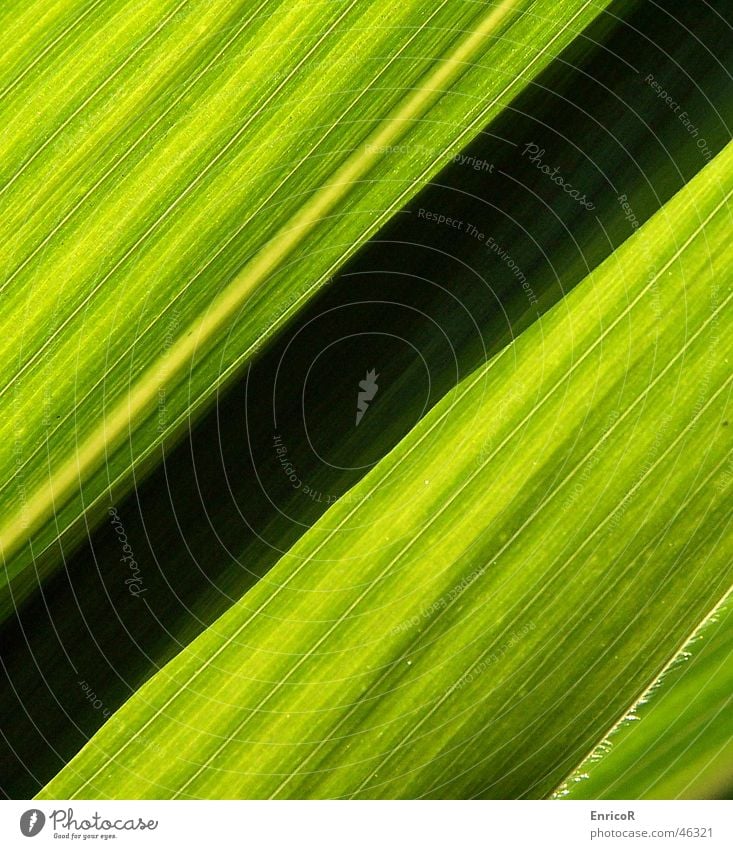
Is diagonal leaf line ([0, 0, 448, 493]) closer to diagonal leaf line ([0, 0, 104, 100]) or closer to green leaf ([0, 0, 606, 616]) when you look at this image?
green leaf ([0, 0, 606, 616])

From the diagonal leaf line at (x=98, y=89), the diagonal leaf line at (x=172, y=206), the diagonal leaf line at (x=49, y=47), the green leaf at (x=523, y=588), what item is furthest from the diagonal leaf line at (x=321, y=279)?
the diagonal leaf line at (x=49, y=47)

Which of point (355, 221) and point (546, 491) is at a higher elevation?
point (355, 221)

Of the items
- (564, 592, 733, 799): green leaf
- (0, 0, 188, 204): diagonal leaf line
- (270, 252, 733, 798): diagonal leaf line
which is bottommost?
(564, 592, 733, 799): green leaf

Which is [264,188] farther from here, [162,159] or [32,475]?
[32,475]

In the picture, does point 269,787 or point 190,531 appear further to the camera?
point 190,531

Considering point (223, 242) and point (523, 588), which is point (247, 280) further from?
point (523, 588)

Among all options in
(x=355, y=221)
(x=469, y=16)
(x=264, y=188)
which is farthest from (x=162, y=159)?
(x=469, y=16)

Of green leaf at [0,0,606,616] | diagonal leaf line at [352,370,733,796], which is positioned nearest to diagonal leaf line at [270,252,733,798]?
diagonal leaf line at [352,370,733,796]

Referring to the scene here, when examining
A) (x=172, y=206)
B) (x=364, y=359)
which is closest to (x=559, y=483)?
(x=364, y=359)
